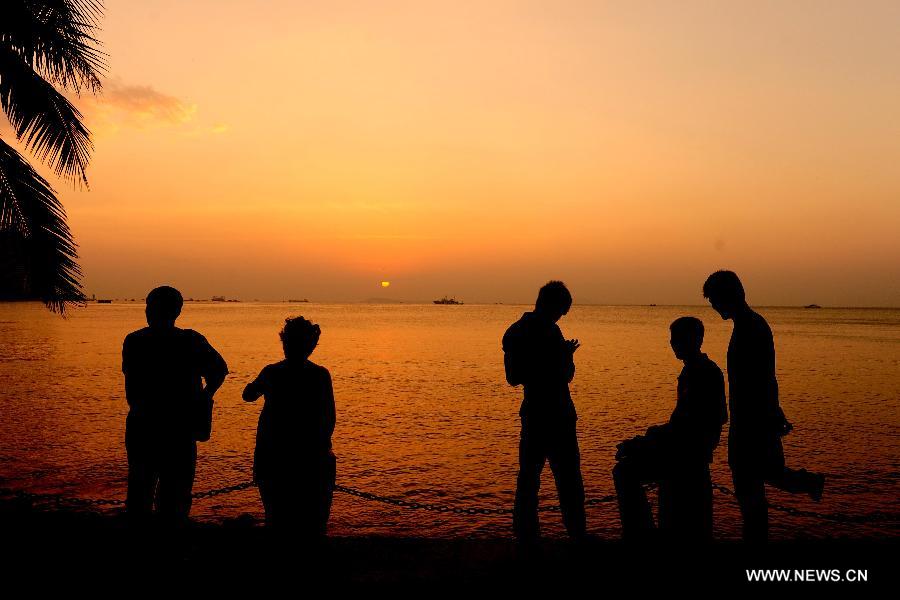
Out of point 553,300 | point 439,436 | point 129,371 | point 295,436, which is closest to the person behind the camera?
point 295,436

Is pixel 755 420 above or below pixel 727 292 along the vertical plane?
below

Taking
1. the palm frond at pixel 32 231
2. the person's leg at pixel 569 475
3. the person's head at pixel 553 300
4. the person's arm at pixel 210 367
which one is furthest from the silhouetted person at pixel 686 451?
the palm frond at pixel 32 231

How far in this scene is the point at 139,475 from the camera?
4.70 m

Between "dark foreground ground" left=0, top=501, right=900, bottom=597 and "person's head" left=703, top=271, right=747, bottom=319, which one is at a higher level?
"person's head" left=703, top=271, right=747, bottom=319

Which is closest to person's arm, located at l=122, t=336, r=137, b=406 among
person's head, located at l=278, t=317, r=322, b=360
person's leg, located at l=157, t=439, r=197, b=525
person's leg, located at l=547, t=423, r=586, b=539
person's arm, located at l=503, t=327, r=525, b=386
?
person's leg, located at l=157, t=439, r=197, b=525

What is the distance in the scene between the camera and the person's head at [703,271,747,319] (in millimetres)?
4480

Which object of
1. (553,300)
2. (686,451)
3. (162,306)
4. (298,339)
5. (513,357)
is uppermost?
(553,300)

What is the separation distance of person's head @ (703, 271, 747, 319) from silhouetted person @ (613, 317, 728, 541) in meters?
0.34

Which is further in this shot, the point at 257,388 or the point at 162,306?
the point at 162,306

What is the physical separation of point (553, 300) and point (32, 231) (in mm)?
6439

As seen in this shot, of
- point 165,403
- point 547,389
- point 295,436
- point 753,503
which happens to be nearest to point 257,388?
point 295,436

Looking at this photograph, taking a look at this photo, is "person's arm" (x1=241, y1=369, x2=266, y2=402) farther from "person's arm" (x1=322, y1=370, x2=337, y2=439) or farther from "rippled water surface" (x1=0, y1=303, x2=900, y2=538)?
"rippled water surface" (x1=0, y1=303, x2=900, y2=538)

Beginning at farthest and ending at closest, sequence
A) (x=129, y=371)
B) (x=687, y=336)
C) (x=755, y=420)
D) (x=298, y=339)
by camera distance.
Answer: (x=129, y=371), (x=755, y=420), (x=687, y=336), (x=298, y=339)

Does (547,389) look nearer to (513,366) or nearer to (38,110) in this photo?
(513,366)
